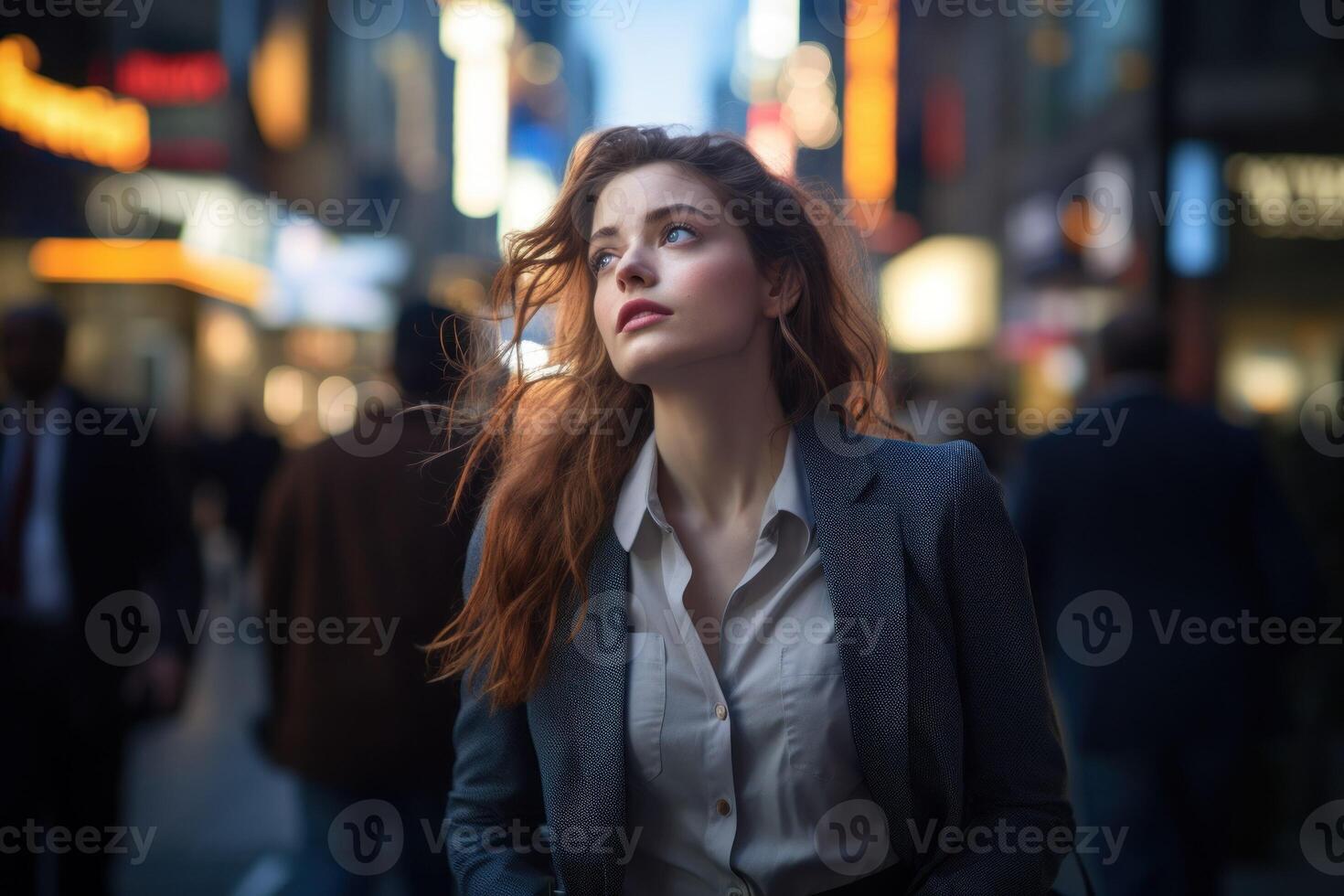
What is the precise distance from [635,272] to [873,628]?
2.64 feet

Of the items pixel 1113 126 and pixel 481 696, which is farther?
pixel 1113 126

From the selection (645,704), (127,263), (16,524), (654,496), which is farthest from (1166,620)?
(127,263)

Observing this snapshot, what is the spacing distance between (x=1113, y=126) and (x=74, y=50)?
14189mm

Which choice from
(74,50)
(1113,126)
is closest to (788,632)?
(74,50)

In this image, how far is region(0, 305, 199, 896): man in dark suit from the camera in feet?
16.0

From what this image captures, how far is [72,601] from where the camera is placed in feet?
16.3

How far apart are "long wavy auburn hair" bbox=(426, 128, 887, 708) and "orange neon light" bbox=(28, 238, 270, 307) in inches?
744

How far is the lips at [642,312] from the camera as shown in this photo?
2439mm

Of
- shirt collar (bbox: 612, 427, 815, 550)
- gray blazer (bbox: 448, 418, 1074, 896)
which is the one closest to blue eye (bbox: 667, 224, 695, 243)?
shirt collar (bbox: 612, 427, 815, 550)

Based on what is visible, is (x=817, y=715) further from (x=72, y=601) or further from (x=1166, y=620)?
(x=72, y=601)

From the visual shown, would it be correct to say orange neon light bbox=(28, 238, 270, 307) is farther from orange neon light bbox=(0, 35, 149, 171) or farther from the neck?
the neck

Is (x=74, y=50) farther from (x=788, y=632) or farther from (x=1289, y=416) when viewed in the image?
(x=788, y=632)

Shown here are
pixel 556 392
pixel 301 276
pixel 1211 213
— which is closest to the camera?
pixel 556 392

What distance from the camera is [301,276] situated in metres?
27.7
